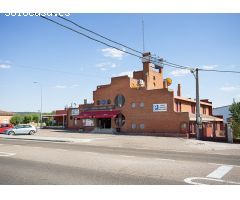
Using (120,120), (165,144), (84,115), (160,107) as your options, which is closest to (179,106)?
(160,107)

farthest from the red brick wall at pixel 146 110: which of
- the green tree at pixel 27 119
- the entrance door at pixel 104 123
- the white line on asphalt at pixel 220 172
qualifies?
the green tree at pixel 27 119

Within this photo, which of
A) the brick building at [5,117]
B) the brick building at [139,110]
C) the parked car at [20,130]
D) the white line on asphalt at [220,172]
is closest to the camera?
the white line on asphalt at [220,172]

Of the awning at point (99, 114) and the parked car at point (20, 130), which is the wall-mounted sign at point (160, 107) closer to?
the awning at point (99, 114)

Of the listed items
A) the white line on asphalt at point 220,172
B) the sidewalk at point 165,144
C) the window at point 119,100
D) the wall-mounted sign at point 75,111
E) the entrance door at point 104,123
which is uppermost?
Result: the window at point 119,100

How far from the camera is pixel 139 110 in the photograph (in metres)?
39.6

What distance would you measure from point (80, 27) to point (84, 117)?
33.1 metres

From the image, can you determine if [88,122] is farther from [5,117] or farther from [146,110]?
[5,117]

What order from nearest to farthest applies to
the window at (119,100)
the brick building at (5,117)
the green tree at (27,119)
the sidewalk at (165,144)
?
the sidewalk at (165,144) → the window at (119,100) → the brick building at (5,117) → the green tree at (27,119)

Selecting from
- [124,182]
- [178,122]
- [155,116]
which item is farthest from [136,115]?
[124,182]

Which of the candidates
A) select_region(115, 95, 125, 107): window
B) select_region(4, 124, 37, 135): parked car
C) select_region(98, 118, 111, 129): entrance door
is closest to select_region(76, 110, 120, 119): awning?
select_region(115, 95, 125, 107): window

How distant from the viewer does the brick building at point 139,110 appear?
35.6 m

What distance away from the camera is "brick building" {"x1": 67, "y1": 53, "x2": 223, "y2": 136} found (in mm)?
35625

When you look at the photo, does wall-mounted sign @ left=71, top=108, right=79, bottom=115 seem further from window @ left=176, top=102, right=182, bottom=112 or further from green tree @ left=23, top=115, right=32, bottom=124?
green tree @ left=23, top=115, right=32, bottom=124
